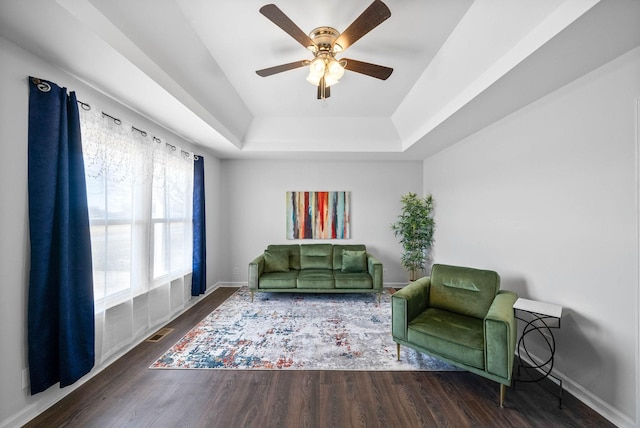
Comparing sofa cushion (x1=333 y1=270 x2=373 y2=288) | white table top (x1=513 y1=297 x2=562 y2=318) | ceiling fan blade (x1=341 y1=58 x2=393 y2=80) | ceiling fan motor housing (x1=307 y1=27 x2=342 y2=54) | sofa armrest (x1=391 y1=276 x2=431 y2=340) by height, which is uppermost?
ceiling fan motor housing (x1=307 y1=27 x2=342 y2=54)

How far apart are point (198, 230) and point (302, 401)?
2911 mm

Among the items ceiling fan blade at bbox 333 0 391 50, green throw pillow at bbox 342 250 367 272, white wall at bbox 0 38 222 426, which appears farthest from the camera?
green throw pillow at bbox 342 250 367 272

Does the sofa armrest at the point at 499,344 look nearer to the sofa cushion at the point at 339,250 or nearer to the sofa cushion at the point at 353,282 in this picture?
the sofa cushion at the point at 353,282

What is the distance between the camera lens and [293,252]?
447 centimetres

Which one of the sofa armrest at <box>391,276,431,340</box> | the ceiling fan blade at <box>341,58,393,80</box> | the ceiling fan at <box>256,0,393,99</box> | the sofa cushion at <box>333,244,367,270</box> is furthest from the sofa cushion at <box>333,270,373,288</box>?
the ceiling fan blade at <box>341,58,393,80</box>

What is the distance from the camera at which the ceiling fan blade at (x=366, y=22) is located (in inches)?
54.9

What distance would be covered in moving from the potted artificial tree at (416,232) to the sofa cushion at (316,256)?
141cm

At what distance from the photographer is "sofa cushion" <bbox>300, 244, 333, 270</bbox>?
4.39 metres

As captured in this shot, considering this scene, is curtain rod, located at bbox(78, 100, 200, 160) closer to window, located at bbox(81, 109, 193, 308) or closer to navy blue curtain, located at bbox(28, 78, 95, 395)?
window, located at bbox(81, 109, 193, 308)

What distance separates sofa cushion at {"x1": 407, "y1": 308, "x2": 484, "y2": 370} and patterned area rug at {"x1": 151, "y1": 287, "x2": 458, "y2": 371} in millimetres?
364

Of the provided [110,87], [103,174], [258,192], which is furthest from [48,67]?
[258,192]

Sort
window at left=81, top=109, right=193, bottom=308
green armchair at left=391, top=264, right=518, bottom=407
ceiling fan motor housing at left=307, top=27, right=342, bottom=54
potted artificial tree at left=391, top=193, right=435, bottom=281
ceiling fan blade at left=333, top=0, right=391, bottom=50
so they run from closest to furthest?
ceiling fan blade at left=333, top=0, right=391, bottom=50 < green armchair at left=391, top=264, right=518, bottom=407 < ceiling fan motor housing at left=307, top=27, right=342, bottom=54 < window at left=81, top=109, right=193, bottom=308 < potted artificial tree at left=391, top=193, right=435, bottom=281

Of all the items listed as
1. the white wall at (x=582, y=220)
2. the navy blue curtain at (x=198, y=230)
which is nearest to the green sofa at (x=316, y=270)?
the navy blue curtain at (x=198, y=230)

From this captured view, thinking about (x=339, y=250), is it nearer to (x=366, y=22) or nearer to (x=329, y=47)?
(x=329, y=47)
